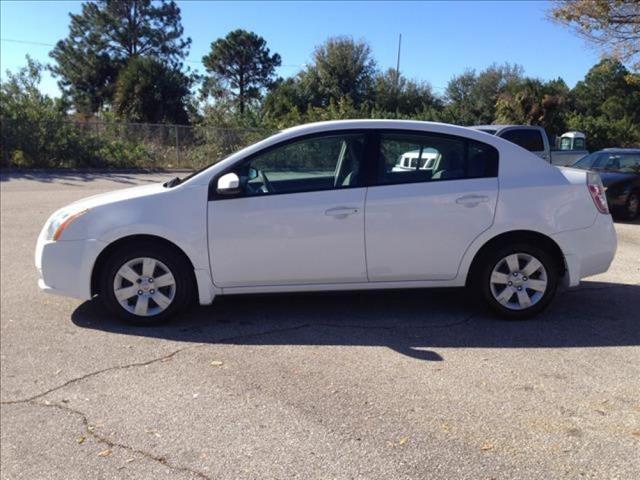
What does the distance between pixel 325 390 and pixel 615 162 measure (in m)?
11.0

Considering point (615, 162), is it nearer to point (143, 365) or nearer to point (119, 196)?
point (119, 196)

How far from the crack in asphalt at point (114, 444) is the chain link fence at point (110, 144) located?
16642 mm

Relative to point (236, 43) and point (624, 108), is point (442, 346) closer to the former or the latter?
point (624, 108)

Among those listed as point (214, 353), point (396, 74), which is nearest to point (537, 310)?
point (214, 353)

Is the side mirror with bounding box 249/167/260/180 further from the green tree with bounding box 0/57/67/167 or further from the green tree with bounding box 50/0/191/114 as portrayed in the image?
the green tree with bounding box 50/0/191/114

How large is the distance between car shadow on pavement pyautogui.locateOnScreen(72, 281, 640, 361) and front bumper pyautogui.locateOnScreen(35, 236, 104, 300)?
15.1 inches

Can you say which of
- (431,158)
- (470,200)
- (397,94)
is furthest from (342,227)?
(397,94)

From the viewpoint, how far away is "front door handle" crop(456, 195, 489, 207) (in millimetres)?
5141

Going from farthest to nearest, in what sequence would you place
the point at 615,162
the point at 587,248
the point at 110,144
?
the point at 110,144
the point at 615,162
the point at 587,248

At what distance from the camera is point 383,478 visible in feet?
9.80

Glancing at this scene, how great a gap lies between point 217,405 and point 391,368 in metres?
1.26

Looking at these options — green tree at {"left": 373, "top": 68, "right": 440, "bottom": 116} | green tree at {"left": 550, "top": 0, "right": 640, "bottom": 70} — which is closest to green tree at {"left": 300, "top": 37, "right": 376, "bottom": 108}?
green tree at {"left": 373, "top": 68, "right": 440, "bottom": 116}

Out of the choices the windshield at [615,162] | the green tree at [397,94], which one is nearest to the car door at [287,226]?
the windshield at [615,162]

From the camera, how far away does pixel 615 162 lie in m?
12.8
